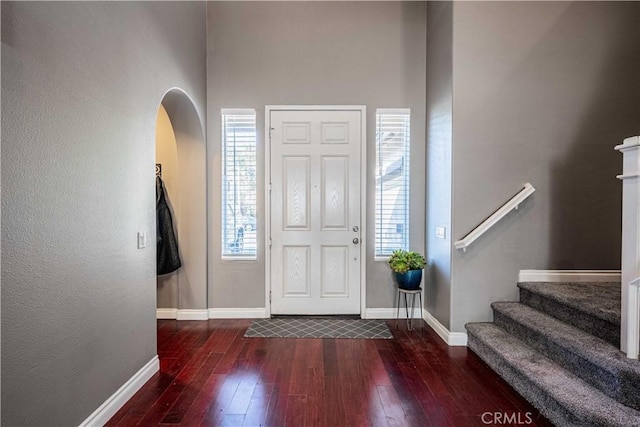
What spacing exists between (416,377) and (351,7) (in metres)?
3.80

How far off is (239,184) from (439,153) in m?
2.22

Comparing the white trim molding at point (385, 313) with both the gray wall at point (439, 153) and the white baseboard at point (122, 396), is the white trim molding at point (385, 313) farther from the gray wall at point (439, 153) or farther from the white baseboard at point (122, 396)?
the white baseboard at point (122, 396)

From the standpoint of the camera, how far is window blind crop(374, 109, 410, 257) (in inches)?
148

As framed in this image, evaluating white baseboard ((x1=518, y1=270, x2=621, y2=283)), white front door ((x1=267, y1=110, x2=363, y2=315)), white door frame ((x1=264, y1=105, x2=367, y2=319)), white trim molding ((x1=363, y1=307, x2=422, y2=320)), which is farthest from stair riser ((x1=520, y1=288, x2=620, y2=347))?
white front door ((x1=267, y1=110, x2=363, y2=315))

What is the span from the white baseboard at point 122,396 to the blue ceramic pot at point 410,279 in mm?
2347

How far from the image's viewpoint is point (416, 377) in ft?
8.05

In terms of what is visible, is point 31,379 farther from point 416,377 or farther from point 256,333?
point 416,377

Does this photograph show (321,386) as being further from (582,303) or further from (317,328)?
(582,303)

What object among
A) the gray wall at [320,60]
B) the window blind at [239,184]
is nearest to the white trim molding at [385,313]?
the gray wall at [320,60]

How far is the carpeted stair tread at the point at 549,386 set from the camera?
1.68 metres

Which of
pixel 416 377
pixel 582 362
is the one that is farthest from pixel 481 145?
pixel 416 377

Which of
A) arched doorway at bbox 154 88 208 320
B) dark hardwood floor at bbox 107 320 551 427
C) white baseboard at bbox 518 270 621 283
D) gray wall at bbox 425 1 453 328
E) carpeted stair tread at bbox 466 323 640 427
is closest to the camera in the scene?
carpeted stair tread at bbox 466 323 640 427

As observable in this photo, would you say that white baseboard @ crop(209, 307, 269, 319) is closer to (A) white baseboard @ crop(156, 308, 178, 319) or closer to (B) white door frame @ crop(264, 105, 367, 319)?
(B) white door frame @ crop(264, 105, 367, 319)

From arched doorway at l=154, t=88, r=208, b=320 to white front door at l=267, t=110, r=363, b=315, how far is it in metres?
0.79
